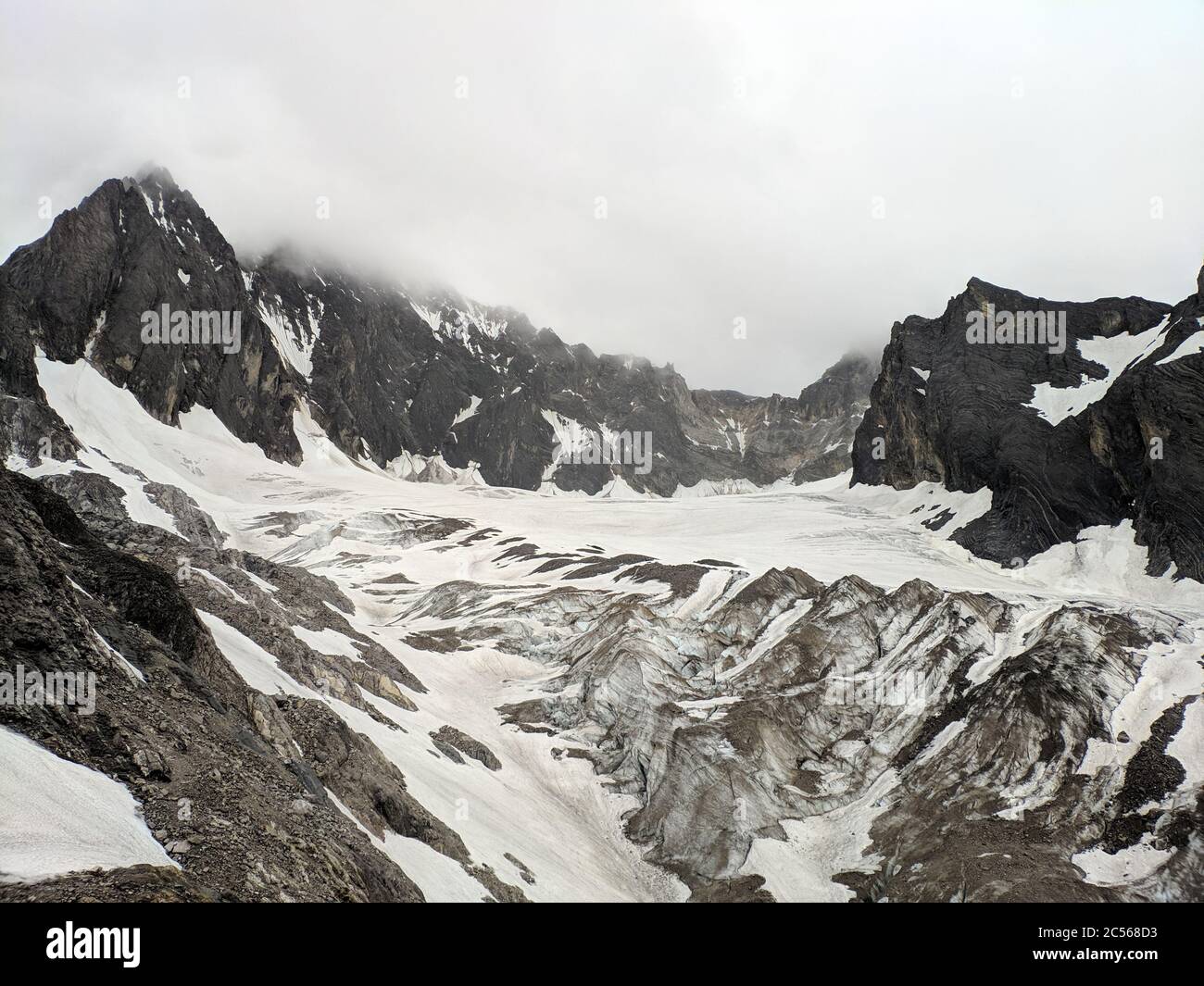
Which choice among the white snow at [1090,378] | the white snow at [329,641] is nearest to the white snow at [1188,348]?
the white snow at [1090,378]

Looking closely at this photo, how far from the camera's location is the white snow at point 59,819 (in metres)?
10.7

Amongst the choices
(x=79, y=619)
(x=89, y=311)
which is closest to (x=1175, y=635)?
(x=79, y=619)

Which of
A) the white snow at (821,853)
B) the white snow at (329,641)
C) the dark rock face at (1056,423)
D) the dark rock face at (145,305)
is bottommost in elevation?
the white snow at (821,853)

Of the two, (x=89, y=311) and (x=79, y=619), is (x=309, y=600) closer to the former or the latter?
(x=79, y=619)

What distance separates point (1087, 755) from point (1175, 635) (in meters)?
16.0

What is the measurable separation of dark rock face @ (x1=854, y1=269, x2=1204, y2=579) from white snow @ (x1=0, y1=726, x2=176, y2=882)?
98.3m

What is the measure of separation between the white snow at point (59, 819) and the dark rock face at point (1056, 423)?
98347 mm

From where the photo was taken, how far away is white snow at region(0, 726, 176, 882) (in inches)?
420

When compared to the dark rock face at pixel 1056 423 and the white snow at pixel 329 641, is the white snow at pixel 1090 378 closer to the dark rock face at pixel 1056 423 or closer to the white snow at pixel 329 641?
the dark rock face at pixel 1056 423

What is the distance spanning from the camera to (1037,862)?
31.5 m

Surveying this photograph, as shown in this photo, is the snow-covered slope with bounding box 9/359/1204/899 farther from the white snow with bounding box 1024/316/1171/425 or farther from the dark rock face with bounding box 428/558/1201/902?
the white snow with bounding box 1024/316/1171/425

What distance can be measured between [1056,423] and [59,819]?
13269 centimetres

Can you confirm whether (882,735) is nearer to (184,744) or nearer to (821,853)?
(821,853)
